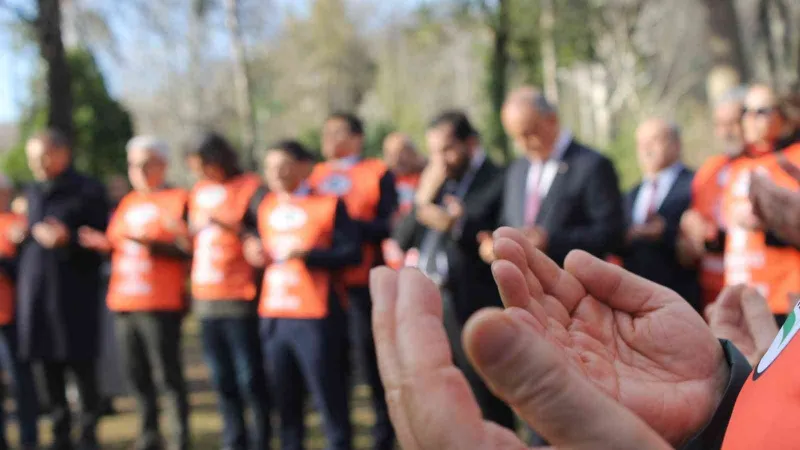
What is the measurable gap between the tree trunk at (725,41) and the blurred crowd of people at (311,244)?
11.8 ft

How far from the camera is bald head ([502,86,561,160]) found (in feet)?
11.3

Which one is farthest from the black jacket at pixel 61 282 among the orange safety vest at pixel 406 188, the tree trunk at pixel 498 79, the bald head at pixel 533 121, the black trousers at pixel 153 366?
the tree trunk at pixel 498 79

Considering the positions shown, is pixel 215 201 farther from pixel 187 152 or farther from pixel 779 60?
pixel 779 60

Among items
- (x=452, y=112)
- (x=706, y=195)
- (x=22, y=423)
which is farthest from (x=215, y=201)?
(x=706, y=195)

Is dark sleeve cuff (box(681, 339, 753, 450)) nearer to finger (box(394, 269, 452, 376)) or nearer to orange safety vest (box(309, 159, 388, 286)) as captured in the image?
finger (box(394, 269, 452, 376))

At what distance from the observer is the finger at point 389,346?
71cm

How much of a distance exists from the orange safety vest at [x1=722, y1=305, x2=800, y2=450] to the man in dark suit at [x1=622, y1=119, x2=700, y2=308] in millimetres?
2966

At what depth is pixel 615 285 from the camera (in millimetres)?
1196

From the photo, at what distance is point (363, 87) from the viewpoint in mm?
43781

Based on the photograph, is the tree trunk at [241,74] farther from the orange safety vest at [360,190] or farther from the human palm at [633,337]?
the human palm at [633,337]

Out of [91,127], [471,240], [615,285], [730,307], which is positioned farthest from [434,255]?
[91,127]

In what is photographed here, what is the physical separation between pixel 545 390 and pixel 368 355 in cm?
417

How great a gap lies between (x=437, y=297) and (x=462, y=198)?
122 inches

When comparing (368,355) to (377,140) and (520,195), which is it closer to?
(520,195)
